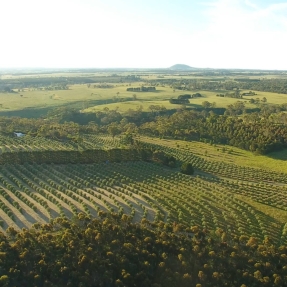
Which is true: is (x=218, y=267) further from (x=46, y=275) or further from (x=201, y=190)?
(x=201, y=190)

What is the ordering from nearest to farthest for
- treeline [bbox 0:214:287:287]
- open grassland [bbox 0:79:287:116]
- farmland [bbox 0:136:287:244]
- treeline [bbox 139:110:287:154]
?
1. treeline [bbox 0:214:287:287]
2. farmland [bbox 0:136:287:244]
3. treeline [bbox 139:110:287:154]
4. open grassland [bbox 0:79:287:116]

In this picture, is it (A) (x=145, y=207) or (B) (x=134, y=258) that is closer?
(B) (x=134, y=258)

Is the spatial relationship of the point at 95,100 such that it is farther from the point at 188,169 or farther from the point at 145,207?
the point at 145,207

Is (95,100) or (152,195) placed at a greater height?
(152,195)

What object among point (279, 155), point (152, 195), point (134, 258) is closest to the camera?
point (134, 258)

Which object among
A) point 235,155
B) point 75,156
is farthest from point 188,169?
point 235,155

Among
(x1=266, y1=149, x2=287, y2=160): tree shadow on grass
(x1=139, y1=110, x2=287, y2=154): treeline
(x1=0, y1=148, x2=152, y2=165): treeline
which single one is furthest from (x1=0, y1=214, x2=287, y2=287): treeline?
(x1=139, y1=110, x2=287, y2=154): treeline

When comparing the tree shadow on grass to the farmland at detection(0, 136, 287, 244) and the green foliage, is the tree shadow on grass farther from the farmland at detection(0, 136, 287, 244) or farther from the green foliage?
the green foliage

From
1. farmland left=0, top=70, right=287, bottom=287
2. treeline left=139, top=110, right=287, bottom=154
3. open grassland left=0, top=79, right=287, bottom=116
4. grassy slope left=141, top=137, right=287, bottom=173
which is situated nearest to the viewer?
farmland left=0, top=70, right=287, bottom=287
